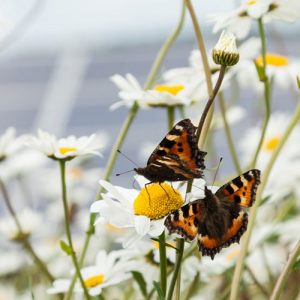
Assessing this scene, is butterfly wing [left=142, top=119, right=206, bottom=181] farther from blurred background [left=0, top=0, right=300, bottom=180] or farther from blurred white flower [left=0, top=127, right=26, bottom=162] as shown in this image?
blurred background [left=0, top=0, right=300, bottom=180]

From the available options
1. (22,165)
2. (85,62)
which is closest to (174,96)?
(22,165)

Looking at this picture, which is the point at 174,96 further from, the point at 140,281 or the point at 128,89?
the point at 140,281

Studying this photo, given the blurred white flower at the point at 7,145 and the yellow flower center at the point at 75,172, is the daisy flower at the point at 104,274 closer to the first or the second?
the blurred white flower at the point at 7,145

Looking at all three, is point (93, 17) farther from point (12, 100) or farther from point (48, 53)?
point (12, 100)

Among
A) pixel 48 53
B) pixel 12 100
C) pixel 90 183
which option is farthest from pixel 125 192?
pixel 48 53

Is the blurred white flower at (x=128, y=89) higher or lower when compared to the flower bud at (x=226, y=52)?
lower

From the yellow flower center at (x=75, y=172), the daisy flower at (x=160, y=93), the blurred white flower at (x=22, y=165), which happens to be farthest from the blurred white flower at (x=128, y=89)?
the yellow flower center at (x=75, y=172)

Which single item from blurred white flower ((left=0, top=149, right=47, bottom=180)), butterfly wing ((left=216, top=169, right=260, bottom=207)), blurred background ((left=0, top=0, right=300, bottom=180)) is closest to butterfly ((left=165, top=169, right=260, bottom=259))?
butterfly wing ((left=216, top=169, right=260, bottom=207))
